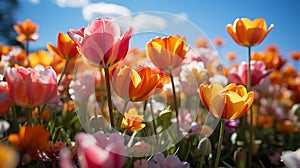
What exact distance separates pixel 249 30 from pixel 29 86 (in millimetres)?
659

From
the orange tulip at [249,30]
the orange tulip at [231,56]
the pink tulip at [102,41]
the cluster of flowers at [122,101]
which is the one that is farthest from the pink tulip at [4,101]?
the orange tulip at [231,56]

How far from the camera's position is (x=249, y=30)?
111 centimetres

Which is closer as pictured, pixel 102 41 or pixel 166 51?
pixel 102 41

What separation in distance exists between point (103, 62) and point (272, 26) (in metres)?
0.57

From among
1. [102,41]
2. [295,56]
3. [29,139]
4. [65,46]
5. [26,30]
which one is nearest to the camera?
[29,139]

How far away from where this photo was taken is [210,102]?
75cm

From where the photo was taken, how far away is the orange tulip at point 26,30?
5.50 feet

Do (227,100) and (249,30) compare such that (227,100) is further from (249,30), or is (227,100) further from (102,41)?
(249,30)

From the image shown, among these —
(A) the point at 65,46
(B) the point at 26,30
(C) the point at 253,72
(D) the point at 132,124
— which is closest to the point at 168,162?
(D) the point at 132,124

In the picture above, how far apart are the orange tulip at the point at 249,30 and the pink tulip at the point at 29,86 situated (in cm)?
60

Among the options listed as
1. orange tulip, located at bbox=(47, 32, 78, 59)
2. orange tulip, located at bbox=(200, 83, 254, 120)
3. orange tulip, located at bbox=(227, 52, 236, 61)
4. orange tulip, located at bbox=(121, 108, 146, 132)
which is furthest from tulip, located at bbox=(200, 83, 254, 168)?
orange tulip, located at bbox=(227, 52, 236, 61)

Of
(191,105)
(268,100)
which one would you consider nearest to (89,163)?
(191,105)

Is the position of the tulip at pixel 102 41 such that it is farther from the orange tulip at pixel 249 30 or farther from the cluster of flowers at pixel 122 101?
the orange tulip at pixel 249 30

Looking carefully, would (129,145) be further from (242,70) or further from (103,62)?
(242,70)
